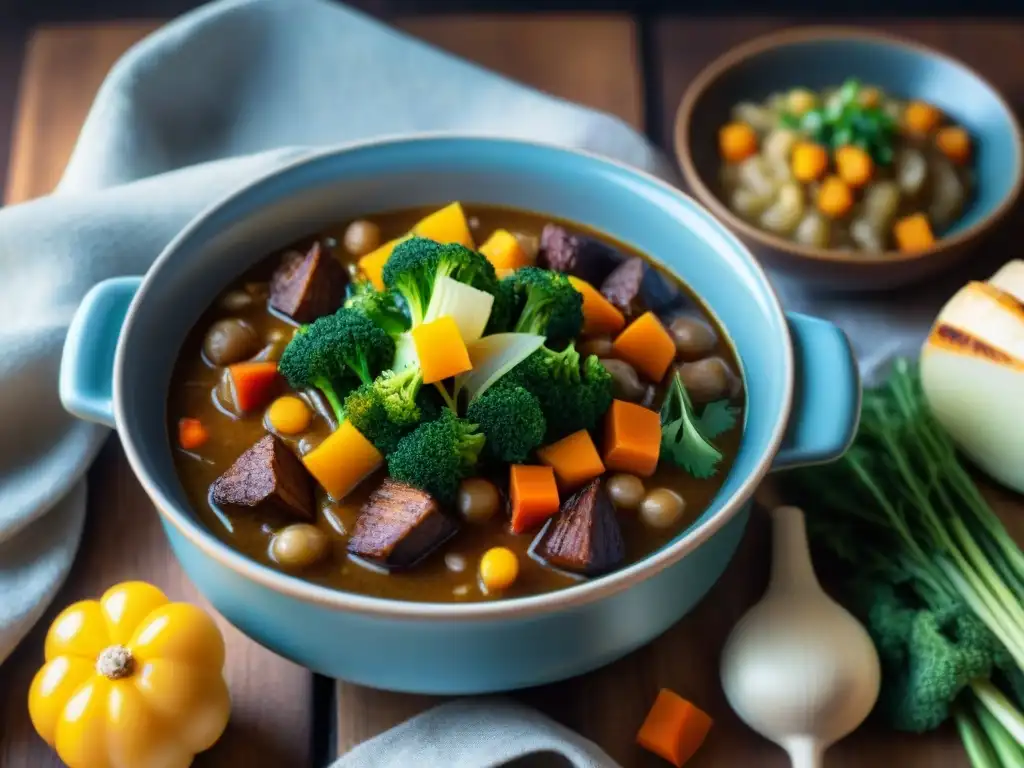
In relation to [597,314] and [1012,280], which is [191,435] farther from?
[1012,280]

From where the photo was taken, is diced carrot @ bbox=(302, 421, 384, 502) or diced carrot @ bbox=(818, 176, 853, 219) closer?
diced carrot @ bbox=(302, 421, 384, 502)

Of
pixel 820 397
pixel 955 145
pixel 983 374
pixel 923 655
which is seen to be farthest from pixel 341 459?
pixel 955 145

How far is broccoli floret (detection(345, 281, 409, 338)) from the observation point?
1997mm

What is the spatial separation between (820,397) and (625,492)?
0.36 meters

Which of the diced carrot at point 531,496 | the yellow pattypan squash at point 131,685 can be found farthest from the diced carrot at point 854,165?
the yellow pattypan squash at point 131,685

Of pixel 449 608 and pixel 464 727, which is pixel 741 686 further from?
pixel 449 608

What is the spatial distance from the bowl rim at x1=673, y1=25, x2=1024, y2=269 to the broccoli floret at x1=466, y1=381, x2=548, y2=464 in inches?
35.9

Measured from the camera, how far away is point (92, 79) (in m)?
2.96

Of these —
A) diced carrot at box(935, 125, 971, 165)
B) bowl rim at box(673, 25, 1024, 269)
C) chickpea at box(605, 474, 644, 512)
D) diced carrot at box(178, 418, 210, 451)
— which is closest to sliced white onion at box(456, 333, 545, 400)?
chickpea at box(605, 474, 644, 512)

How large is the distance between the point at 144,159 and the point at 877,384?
170 centimetres

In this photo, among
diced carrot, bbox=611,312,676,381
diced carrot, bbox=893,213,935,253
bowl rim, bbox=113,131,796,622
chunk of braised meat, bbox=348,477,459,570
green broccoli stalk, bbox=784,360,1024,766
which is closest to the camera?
bowl rim, bbox=113,131,796,622

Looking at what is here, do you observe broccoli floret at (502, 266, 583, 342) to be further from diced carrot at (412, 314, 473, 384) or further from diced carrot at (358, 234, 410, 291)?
diced carrot at (358, 234, 410, 291)

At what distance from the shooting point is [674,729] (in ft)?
6.44

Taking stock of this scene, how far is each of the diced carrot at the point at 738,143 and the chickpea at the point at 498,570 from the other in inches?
54.8
